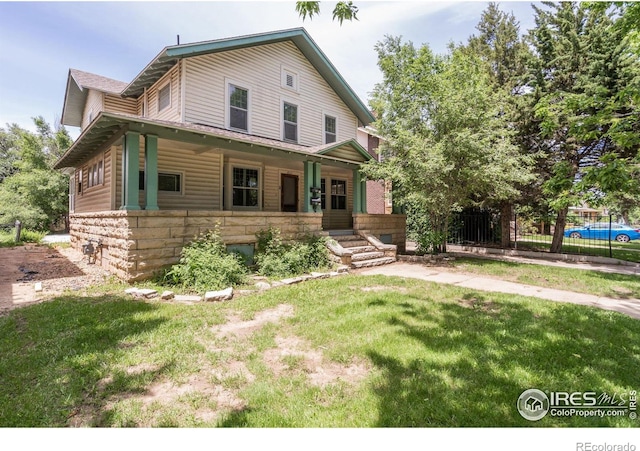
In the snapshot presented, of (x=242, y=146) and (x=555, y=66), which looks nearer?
(x=242, y=146)

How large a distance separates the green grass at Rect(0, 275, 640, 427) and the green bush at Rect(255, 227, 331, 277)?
2684 mm

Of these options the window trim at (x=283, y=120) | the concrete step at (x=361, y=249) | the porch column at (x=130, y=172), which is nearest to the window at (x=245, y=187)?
the window trim at (x=283, y=120)

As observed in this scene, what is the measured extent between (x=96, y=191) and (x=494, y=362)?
43.9 ft

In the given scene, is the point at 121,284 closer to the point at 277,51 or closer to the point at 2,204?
the point at 277,51

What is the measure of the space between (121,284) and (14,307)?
1724 millimetres

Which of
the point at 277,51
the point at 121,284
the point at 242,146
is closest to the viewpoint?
the point at 121,284

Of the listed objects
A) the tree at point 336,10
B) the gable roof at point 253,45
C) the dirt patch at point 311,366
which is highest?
the gable roof at point 253,45

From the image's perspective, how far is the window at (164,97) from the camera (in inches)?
423

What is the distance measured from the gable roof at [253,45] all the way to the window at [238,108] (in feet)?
4.65

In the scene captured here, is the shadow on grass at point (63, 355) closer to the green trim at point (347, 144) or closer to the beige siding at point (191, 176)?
the beige siding at point (191, 176)

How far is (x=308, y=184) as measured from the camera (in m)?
10.7

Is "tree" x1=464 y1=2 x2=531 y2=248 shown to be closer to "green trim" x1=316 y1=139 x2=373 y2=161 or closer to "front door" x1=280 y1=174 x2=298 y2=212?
"green trim" x1=316 y1=139 x2=373 y2=161

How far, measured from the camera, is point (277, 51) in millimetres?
12516
